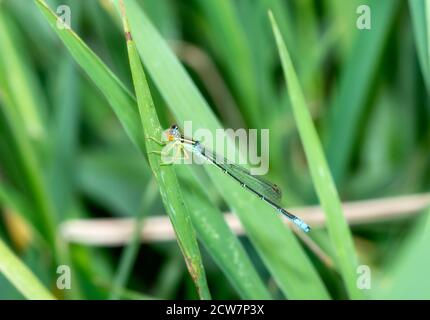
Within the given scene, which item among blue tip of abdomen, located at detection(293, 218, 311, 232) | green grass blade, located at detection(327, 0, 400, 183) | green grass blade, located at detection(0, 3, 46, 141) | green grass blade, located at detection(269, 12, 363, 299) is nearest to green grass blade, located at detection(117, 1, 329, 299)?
green grass blade, located at detection(269, 12, 363, 299)

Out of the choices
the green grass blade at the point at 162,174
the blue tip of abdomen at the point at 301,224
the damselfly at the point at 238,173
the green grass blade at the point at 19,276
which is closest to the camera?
the green grass blade at the point at 162,174

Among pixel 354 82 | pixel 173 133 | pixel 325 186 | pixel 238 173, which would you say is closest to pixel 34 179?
pixel 173 133

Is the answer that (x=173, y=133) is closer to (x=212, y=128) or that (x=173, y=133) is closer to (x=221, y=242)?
(x=212, y=128)

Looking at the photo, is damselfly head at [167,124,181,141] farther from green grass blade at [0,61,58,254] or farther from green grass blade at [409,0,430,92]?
green grass blade at [409,0,430,92]

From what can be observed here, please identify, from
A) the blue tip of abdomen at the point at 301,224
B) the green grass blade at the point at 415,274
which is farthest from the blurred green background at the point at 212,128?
the green grass blade at the point at 415,274

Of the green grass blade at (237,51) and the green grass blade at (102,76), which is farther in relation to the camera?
the green grass blade at (237,51)

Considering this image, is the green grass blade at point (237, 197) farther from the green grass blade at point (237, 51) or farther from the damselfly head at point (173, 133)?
the green grass blade at point (237, 51)
